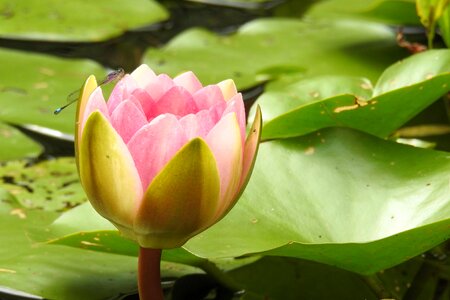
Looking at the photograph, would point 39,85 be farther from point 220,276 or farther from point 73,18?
point 220,276

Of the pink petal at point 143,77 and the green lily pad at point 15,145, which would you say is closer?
the pink petal at point 143,77

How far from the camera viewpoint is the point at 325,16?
6.23 feet

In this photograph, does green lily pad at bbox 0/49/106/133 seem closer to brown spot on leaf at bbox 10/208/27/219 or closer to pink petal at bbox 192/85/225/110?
brown spot on leaf at bbox 10/208/27/219

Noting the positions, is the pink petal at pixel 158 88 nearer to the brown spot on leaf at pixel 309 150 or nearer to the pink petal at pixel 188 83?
the pink petal at pixel 188 83

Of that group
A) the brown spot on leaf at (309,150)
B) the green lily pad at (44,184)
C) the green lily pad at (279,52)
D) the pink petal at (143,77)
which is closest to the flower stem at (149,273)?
the pink petal at (143,77)

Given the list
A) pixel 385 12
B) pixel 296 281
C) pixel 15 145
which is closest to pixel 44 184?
pixel 15 145

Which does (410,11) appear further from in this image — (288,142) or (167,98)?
(167,98)

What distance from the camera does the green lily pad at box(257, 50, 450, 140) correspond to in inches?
36.1

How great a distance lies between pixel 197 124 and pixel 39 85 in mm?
857

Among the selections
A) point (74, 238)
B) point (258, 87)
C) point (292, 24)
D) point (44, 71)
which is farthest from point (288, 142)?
point (292, 24)

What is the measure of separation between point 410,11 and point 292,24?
0.29m

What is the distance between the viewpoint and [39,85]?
143 centimetres

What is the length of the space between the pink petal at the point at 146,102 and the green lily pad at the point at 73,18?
105cm

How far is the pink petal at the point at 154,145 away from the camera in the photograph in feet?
2.01
